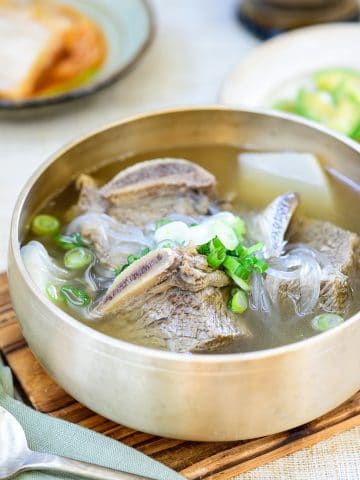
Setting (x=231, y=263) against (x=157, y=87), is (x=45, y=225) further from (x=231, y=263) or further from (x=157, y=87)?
(x=157, y=87)

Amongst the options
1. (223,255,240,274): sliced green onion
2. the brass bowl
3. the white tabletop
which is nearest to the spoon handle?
the brass bowl

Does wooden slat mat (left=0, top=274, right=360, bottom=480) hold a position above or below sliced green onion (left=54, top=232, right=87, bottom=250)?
below

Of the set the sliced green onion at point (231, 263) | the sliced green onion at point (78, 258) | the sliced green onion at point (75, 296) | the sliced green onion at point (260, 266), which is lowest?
the sliced green onion at point (75, 296)

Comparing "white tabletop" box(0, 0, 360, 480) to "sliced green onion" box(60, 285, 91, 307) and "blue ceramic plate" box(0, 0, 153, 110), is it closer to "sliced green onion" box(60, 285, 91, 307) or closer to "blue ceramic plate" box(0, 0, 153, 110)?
"blue ceramic plate" box(0, 0, 153, 110)

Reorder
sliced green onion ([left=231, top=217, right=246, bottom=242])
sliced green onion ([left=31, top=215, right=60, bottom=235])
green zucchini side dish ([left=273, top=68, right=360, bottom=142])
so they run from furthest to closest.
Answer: green zucchini side dish ([left=273, top=68, right=360, bottom=142]), sliced green onion ([left=31, top=215, right=60, bottom=235]), sliced green onion ([left=231, top=217, right=246, bottom=242])

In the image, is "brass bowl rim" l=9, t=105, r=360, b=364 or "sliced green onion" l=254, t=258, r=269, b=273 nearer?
"brass bowl rim" l=9, t=105, r=360, b=364

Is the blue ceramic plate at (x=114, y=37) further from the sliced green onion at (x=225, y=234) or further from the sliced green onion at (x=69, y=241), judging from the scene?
the sliced green onion at (x=225, y=234)

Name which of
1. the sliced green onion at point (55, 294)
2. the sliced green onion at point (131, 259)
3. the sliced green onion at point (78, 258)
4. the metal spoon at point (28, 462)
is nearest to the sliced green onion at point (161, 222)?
the sliced green onion at point (131, 259)
